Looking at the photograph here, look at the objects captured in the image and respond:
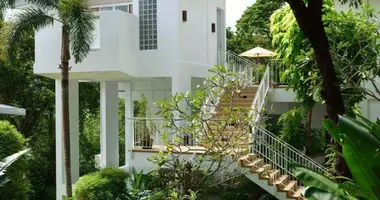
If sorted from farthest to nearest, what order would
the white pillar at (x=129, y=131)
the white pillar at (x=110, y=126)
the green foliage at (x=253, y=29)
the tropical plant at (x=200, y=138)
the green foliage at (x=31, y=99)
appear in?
the green foliage at (x=253, y=29) < the green foliage at (x=31, y=99) < the white pillar at (x=110, y=126) < the white pillar at (x=129, y=131) < the tropical plant at (x=200, y=138)

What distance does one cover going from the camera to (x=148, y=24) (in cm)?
1681

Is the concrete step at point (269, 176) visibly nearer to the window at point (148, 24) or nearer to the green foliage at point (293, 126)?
the green foliage at point (293, 126)

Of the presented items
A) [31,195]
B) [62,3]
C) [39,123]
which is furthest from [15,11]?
[39,123]

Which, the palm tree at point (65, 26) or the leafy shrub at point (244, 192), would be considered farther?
the leafy shrub at point (244, 192)

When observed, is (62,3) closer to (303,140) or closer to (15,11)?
(15,11)

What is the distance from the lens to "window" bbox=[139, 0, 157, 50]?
16734 mm

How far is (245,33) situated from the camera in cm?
3303

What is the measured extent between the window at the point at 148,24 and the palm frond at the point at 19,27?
315cm

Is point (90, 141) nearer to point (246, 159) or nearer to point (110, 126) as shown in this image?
point (110, 126)

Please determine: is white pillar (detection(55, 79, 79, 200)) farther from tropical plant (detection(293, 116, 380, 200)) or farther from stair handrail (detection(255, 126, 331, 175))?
tropical plant (detection(293, 116, 380, 200))

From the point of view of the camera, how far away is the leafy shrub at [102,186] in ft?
45.6

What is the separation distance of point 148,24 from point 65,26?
9.51ft

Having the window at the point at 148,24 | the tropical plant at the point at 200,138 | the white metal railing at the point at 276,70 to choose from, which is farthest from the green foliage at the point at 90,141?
the tropical plant at the point at 200,138

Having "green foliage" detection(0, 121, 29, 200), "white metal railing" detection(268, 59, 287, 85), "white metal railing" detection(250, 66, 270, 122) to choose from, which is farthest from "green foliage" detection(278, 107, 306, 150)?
"green foliage" detection(0, 121, 29, 200)
